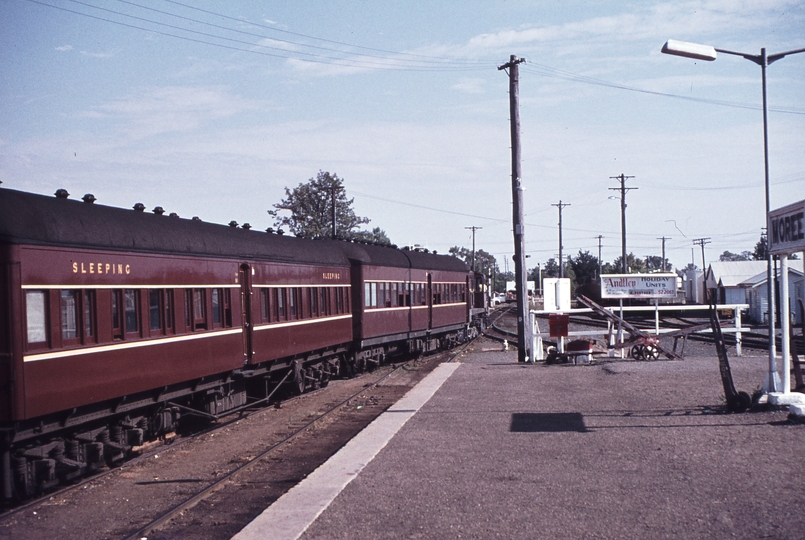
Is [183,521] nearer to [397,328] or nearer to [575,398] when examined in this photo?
[575,398]

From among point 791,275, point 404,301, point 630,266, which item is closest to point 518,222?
point 404,301

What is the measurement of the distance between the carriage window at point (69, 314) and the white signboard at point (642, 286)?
19.0 m

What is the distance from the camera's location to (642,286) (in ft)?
82.2

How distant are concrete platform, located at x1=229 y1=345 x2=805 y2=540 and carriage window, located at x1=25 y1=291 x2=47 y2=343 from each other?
10.3 feet

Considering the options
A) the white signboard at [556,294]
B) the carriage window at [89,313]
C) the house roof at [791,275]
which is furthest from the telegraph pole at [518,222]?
the house roof at [791,275]

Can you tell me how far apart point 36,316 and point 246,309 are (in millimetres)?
5612

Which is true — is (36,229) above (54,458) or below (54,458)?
above

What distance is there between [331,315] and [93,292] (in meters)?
9.42

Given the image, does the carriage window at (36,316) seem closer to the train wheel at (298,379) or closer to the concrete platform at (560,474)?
the concrete platform at (560,474)

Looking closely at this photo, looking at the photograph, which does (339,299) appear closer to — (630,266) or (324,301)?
(324,301)

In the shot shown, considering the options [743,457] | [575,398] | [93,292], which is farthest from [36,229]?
[575,398]

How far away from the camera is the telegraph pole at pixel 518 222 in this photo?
72.1 ft

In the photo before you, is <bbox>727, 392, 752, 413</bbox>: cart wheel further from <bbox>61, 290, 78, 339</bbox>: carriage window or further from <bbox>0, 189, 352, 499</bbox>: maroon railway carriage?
<bbox>61, 290, 78, 339</bbox>: carriage window

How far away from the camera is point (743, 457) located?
8.89m
